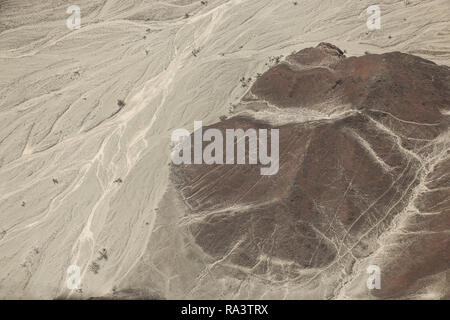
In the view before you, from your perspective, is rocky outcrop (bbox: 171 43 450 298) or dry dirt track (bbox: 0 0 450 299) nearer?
rocky outcrop (bbox: 171 43 450 298)

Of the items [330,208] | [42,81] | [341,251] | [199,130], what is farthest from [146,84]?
[341,251]

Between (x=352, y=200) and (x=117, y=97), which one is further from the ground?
(x=117, y=97)

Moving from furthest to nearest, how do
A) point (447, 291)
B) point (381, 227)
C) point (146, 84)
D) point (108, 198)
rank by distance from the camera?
point (146, 84) < point (108, 198) < point (381, 227) < point (447, 291)

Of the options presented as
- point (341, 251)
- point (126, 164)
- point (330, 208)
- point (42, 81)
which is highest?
point (42, 81)

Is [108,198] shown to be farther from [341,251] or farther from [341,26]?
[341,26]

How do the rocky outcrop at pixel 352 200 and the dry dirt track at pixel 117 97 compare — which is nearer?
the rocky outcrop at pixel 352 200

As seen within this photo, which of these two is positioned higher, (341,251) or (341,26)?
(341,26)

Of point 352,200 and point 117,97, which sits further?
point 117,97

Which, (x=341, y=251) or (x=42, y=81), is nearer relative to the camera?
(x=341, y=251)
